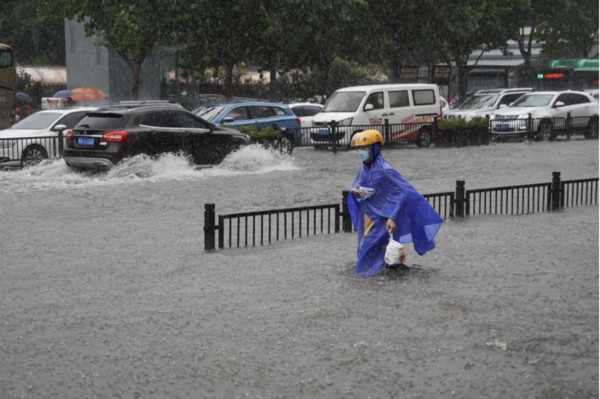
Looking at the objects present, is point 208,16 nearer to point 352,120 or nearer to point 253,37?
point 253,37

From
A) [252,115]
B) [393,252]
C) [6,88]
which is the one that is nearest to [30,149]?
[252,115]

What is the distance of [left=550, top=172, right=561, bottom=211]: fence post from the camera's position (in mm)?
15078

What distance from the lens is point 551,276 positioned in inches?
407

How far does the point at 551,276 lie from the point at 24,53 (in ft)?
209

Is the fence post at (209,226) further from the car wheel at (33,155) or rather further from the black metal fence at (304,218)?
the car wheel at (33,155)

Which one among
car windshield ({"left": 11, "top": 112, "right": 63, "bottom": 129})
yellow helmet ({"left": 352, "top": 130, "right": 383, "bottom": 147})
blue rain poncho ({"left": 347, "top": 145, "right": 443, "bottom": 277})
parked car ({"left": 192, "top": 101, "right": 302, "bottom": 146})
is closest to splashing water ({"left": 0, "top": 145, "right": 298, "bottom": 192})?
car windshield ({"left": 11, "top": 112, "right": 63, "bottom": 129})

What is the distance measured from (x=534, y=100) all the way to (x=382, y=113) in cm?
747

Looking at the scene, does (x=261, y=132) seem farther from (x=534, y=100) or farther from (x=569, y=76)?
(x=569, y=76)

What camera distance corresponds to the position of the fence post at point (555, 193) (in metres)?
15.1

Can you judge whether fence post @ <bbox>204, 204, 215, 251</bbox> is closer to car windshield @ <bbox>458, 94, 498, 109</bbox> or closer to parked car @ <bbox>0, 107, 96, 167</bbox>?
parked car @ <bbox>0, 107, 96, 167</bbox>

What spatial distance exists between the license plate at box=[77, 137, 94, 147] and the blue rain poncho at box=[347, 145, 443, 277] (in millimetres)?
10540

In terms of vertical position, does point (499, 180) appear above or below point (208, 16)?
below

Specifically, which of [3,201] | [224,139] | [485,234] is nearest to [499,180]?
[224,139]

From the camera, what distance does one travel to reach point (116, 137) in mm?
19500
